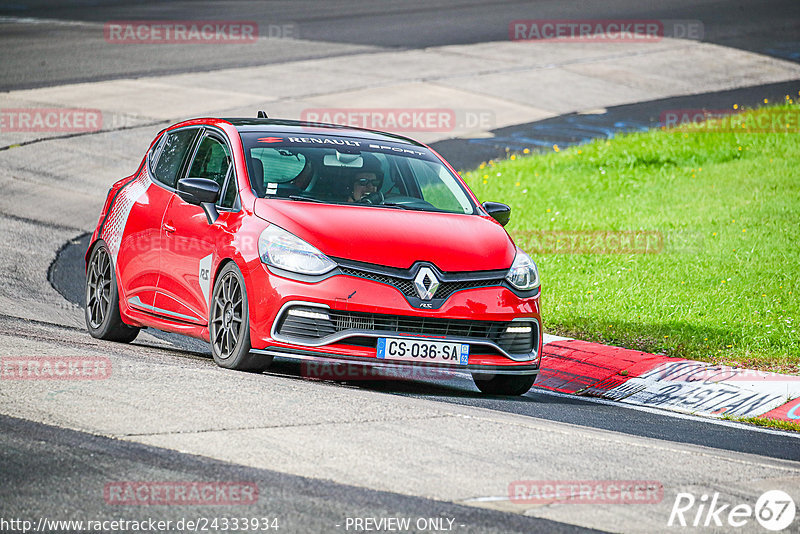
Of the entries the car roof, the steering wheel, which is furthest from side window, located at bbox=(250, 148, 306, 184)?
the steering wheel

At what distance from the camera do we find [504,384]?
27.8ft

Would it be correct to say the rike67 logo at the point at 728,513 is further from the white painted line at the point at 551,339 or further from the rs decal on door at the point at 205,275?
the white painted line at the point at 551,339

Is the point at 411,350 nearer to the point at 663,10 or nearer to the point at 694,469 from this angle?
the point at 694,469

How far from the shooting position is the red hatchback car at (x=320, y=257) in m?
7.42

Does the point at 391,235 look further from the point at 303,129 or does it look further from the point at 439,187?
the point at 303,129

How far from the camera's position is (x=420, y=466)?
18.5ft

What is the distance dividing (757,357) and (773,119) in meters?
13.3

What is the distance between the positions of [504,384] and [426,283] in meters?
1.37

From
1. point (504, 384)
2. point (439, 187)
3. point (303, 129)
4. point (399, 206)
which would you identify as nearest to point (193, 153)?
point (303, 129)

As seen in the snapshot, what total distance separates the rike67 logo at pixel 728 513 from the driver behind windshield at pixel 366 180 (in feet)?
12.1

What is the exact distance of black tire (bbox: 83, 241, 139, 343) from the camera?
372 inches

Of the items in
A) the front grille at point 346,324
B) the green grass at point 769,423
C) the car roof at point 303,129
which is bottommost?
the green grass at point 769,423

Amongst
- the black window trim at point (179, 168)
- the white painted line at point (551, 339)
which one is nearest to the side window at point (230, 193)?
the black window trim at point (179, 168)

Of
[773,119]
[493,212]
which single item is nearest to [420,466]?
[493,212]
